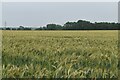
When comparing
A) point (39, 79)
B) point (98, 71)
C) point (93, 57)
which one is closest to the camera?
point (39, 79)

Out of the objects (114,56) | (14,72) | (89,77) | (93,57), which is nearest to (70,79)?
(89,77)

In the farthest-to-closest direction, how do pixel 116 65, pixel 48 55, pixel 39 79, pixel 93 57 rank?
pixel 48 55
pixel 93 57
pixel 116 65
pixel 39 79

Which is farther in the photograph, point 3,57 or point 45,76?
point 3,57

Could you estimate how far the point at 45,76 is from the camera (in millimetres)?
2725

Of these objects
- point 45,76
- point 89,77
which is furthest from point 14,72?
point 89,77

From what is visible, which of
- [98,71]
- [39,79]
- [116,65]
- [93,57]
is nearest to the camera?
[39,79]

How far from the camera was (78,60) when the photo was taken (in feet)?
12.2

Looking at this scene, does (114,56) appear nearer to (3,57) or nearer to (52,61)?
(52,61)

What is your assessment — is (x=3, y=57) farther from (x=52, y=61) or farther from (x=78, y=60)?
(x=78, y=60)

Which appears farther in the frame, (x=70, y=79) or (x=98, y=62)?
(x=98, y=62)

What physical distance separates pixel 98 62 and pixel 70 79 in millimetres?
1051

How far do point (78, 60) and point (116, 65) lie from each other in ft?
1.77

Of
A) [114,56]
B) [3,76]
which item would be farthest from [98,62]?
[3,76]

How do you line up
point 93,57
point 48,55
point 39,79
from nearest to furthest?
1. point 39,79
2. point 93,57
3. point 48,55
